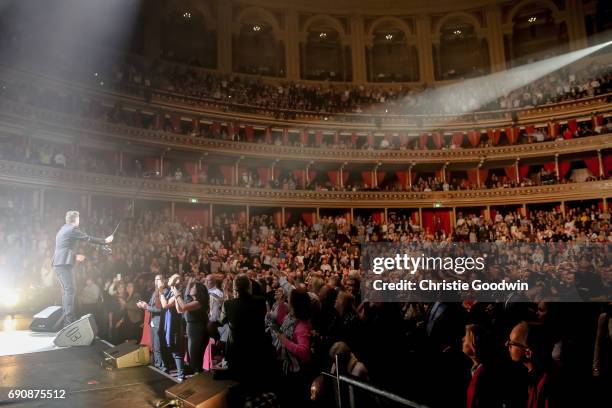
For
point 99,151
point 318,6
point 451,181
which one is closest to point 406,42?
point 318,6

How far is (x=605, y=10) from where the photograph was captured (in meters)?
26.9

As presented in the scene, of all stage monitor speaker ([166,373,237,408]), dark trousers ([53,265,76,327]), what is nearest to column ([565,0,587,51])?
dark trousers ([53,265,76,327])

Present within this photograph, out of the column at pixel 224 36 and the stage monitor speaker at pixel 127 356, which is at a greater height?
the column at pixel 224 36

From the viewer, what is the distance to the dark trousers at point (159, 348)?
6637mm

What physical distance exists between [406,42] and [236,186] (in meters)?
15.9

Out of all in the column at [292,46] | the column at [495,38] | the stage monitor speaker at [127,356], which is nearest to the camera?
the stage monitor speaker at [127,356]

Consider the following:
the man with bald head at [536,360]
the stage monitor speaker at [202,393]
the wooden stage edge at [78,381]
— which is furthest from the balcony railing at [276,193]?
the man with bald head at [536,360]

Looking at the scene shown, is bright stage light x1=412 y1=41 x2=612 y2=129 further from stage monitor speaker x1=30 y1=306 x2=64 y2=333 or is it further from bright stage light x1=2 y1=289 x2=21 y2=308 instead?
stage monitor speaker x1=30 y1=306 x2=64 y2=333

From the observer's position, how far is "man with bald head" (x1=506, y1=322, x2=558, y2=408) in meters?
2.84

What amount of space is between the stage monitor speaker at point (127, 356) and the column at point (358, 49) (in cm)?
2571

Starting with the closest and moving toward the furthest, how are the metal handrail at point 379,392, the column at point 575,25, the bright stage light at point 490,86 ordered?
the metal handrail at point 379,392 → the bright stage light at point 490,86 → the column at point 575,25

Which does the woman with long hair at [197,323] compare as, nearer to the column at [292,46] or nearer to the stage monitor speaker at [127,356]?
the stage monitor speaker at [127,356]

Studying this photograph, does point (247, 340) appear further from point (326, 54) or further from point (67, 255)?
point (326, 54)

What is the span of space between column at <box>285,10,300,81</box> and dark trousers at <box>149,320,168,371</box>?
75.1ft
